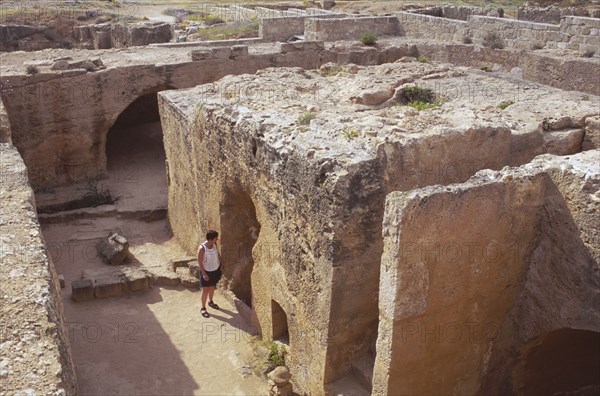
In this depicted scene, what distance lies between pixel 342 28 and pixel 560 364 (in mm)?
12784

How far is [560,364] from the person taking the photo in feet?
22.0

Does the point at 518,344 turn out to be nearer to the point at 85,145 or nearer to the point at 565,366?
the point at 565,366

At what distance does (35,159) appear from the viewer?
530 inches

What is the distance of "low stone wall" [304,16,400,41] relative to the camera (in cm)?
1719

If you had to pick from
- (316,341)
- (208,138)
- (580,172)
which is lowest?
(316,341)

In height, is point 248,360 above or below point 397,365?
below

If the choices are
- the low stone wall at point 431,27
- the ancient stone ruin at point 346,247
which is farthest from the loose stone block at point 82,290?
the low stone wall at point 431,27

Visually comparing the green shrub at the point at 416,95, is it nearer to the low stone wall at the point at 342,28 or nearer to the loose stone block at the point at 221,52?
the loose stone block at the point at 221,52

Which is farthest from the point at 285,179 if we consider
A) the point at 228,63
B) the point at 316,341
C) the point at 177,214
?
the point at 228,63

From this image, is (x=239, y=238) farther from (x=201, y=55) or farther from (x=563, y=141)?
(x=201, y=55)

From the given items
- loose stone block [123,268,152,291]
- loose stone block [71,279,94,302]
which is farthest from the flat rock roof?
loose stone block [71,279,94,302]

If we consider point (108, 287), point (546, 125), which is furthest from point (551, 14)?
point (108, 287)

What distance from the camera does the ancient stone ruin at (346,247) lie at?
518 centimetres

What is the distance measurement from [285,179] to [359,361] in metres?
2.08
